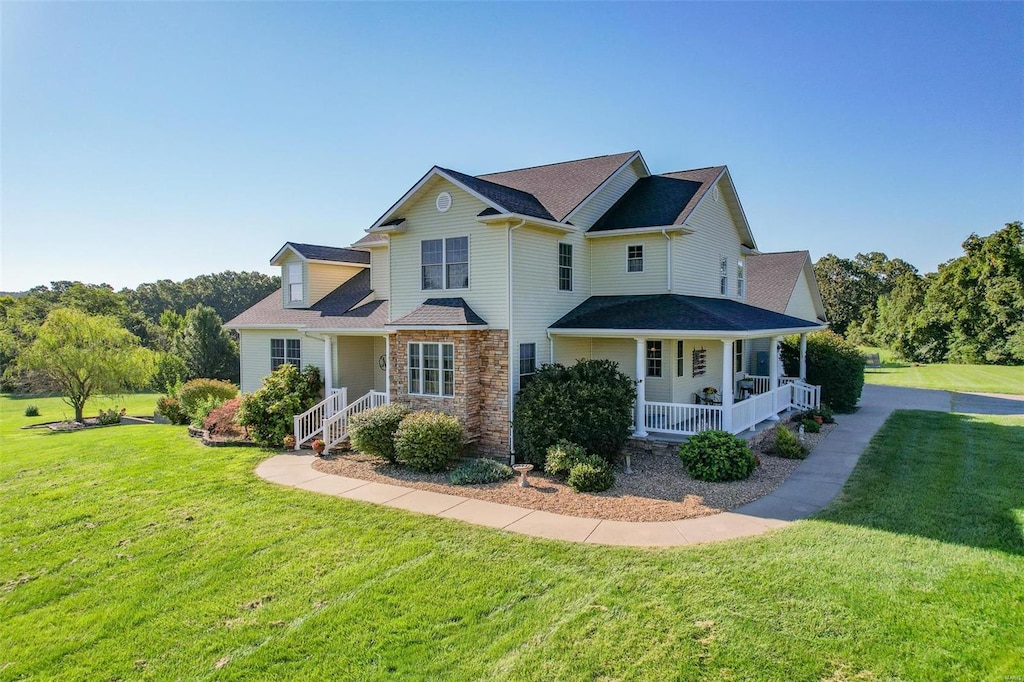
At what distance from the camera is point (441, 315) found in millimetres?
14336

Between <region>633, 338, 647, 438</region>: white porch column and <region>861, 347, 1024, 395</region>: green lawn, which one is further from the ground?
<region>633, 338, 647, 438</region>: white porch column

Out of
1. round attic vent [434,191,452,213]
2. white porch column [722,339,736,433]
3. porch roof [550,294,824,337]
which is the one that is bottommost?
white porch column [722,339,736,433]

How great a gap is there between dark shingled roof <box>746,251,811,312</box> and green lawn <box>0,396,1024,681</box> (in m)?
15.9

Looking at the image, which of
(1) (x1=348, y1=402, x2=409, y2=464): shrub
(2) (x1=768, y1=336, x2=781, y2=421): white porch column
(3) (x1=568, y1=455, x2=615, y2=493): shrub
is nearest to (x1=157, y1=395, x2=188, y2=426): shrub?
(1) (x1=348, y1=402, x2=409, y2=464): shrub

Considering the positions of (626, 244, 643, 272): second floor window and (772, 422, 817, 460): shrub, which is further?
(626, 244, 643, 272): second floor window

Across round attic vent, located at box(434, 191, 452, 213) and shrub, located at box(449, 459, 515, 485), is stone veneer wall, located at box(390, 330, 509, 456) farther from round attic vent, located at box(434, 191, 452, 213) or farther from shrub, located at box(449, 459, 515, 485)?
round attic vent, located at box(434, 191, 452, 213)

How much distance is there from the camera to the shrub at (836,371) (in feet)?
67.4

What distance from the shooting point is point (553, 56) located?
1570 cm

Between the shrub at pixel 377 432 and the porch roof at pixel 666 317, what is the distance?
4.96 meters

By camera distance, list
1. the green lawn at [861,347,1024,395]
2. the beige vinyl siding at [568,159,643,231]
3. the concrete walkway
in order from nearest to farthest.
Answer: the concrete walkway
the beige vinyl siding at [568,159,643,231]
the green lawn at [861,347,1024,395]

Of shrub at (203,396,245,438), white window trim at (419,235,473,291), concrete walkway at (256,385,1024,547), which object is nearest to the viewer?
concrete walkway at (256,385,1024,547)

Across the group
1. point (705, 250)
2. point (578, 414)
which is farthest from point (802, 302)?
point (578, 414)

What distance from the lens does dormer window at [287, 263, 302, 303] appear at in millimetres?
21062

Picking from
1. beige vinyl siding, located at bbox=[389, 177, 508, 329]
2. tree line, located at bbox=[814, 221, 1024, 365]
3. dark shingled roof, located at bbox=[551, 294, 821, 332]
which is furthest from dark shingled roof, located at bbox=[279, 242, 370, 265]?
tree line, located at bbox=[814, 221, 1024, 365]
